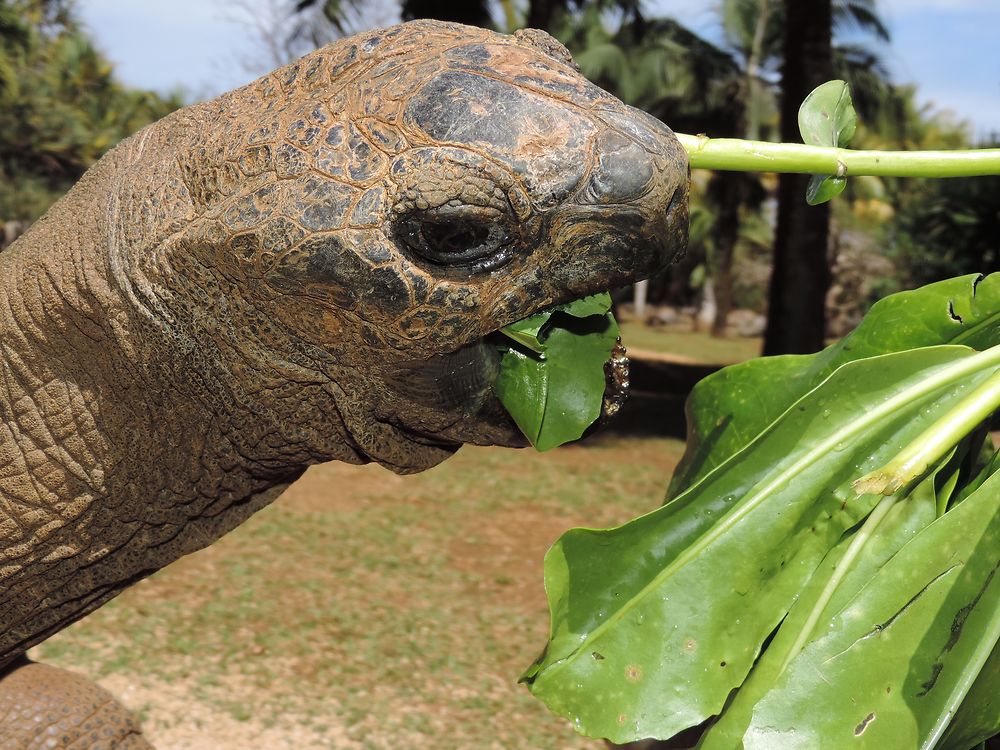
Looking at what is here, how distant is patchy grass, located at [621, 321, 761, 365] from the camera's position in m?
22.5

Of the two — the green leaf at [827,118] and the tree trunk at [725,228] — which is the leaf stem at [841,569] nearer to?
the green leaf at [827,118]

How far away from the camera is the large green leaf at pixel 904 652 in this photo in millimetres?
1194

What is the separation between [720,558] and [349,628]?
4.66 m

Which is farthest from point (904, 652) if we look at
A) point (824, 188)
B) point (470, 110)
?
point (470, 110)

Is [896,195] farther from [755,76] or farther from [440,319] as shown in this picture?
[440,319]

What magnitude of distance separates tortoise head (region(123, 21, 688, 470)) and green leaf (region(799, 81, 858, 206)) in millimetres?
312

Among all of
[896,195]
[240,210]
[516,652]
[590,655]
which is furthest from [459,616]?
[896,195]

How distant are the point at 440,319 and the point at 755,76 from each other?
28215 millimetres

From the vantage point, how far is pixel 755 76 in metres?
27.2

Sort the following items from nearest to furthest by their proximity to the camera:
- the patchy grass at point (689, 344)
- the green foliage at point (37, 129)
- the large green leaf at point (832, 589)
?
the large green leaf at point (832, 589) → the green foliage at point (37, 129) → the patchy grass at point (689, 344)

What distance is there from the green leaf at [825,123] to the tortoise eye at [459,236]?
498mm

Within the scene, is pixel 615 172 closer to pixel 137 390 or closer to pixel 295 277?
pixel 295 277

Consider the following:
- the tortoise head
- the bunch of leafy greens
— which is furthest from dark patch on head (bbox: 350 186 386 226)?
the bunch of leafy greens

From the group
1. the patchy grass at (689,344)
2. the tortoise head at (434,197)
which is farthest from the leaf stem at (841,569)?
the patchy grass at (689,344)
